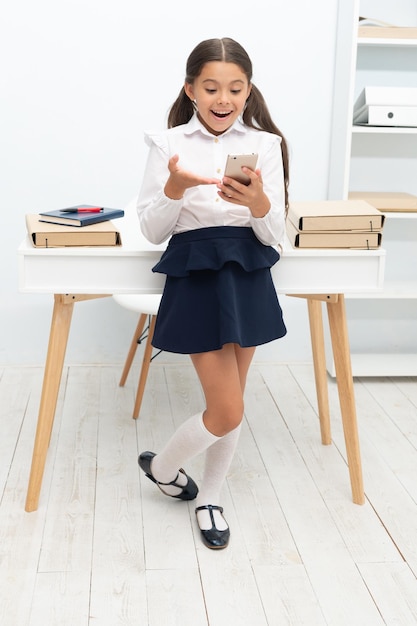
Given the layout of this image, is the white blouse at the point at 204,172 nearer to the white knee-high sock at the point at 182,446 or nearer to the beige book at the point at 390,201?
the white knee-high sock at the point at 182,446

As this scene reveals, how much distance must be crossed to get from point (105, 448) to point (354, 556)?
0.91 meters

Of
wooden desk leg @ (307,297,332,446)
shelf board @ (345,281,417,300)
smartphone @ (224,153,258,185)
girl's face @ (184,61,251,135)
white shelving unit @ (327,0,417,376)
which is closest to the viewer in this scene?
smartphone @ (224,153,258,185)

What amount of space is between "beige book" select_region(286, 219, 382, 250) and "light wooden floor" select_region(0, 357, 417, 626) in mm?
697

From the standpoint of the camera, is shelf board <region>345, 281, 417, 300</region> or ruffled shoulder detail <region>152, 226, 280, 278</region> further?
shelf board <region>345, 281, 417, 300</region>

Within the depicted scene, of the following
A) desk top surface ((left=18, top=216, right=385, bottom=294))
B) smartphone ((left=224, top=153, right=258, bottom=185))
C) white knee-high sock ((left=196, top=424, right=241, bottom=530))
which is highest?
smartphone ((left=224, top=153, right=258, bottom=185))

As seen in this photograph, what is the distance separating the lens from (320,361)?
8.70 ft

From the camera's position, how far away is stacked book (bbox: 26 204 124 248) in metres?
2.05

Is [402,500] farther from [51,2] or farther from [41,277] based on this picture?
[51,2]

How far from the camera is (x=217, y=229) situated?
1922 mm

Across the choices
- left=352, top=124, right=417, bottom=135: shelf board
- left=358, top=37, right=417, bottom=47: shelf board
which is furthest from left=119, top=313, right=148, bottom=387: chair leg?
left=358, top=37, right=417, bottom=47: shelf board

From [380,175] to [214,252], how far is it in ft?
5.24

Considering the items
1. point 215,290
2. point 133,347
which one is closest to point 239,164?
point 215,290

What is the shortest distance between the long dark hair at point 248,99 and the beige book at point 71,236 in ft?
1.01

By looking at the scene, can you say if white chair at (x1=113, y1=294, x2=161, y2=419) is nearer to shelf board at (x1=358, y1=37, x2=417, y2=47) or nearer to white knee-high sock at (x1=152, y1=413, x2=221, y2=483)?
white knee-high sock at (x1=152, y1=413, x2=221, y2=483)
